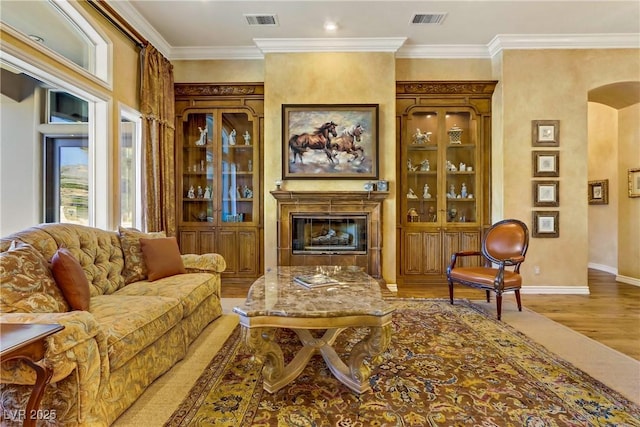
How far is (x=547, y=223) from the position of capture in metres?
4.67

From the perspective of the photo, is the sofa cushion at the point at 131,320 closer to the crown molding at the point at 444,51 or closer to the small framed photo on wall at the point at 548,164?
the crown molding at the point at 444,51

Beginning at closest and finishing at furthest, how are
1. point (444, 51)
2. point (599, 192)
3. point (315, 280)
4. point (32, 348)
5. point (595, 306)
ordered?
point (32, 348) → point (315, 280) → point (595, 306) → point (444, 51) → point (599, 192)

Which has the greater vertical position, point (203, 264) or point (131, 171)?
point (131, 171)

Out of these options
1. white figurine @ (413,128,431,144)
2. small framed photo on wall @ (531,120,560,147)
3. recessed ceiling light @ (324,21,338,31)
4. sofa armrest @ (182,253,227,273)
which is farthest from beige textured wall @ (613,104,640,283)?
sofa armrest @ (182,253,227,273)

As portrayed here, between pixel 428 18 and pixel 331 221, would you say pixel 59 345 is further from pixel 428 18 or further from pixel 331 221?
pixel 428 18

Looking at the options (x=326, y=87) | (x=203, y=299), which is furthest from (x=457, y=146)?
(x=203, y=299)

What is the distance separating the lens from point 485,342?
281 cm

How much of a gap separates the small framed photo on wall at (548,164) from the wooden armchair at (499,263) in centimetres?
124

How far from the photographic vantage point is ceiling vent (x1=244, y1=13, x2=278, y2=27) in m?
4.07

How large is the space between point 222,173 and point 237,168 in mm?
244

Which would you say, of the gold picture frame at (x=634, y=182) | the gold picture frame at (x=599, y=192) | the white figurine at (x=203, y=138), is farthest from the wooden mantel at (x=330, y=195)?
the gold picture frame at (x=599, y=192)

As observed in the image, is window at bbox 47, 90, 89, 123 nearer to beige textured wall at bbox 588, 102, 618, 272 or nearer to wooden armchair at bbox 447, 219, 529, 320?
wooden armchair at bbox 447, 219, 529, 320

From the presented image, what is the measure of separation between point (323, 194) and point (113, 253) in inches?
102

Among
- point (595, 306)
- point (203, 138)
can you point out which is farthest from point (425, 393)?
point (203, 138)
